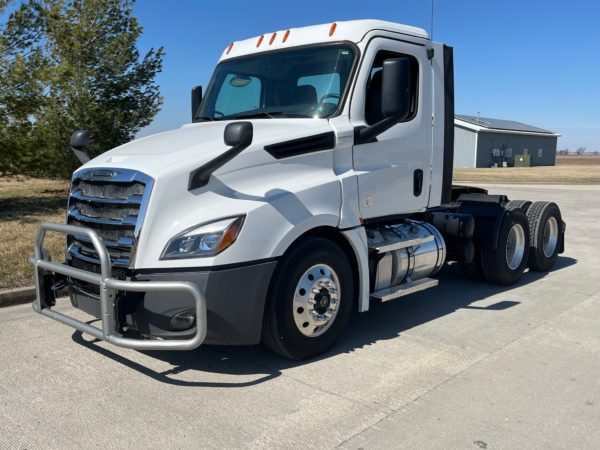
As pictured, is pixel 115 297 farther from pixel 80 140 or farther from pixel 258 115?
pixel 258 115

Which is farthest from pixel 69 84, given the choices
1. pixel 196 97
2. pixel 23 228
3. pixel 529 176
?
pixel 529 176

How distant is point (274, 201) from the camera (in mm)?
4016

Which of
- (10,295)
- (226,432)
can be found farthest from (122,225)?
(10,295)

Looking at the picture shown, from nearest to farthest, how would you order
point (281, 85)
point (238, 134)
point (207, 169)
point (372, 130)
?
1. point (238, 134)
2. point (207, 169)
3. point (372, 130)
4. point (281, 85)

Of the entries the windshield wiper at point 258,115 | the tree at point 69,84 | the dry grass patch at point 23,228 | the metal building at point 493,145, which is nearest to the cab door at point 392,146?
the windshield wiper at point 258,115

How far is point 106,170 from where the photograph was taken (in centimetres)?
411

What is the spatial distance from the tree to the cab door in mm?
9642

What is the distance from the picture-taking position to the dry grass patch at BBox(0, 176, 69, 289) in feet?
21.3

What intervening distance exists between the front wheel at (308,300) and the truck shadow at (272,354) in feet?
0.68

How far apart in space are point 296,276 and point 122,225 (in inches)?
51.2

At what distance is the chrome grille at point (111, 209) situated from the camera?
12.6 ft

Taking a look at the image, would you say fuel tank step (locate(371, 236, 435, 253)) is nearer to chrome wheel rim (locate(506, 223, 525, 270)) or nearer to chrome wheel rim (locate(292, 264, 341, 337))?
chrome wheel rim (locate(292, 264, 341, 337))

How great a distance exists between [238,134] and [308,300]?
1423 mm

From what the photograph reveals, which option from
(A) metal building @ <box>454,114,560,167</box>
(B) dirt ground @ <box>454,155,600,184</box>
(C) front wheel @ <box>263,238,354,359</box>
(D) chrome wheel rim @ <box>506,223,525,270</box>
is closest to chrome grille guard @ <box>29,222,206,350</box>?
(C) front wheel @ <box>263,238,354,359</box>
